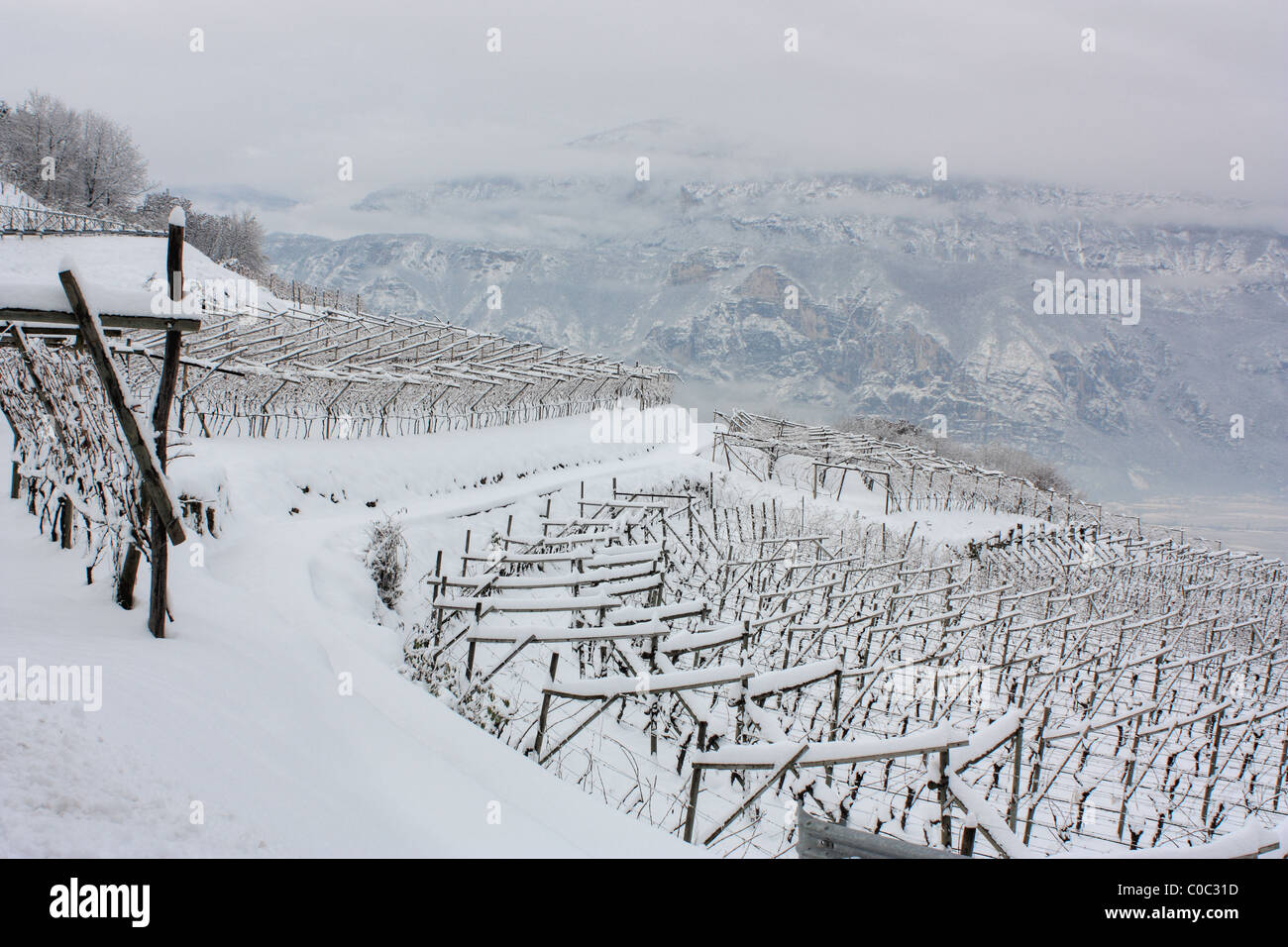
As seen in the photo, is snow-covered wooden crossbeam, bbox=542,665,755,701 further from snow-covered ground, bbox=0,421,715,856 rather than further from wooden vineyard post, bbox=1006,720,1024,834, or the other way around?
wooden vineyard post, bbox=1006,720,1024,834

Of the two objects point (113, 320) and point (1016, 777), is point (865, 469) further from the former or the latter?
point (113, 320)

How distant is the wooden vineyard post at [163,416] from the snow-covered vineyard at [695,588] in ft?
0.54

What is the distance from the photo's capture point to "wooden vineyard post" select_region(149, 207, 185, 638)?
4895 mm

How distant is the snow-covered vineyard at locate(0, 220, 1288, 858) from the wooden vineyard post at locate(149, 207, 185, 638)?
164 millimetres

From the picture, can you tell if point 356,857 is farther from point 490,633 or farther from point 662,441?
point 662,441

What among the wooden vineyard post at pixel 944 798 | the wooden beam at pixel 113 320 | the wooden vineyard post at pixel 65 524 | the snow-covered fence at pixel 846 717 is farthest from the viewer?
the wooden vineyard post at pixel 65 524

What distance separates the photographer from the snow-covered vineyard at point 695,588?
597 cm

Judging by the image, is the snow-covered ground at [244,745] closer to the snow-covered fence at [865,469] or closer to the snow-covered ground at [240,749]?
the snow-covered ground at [240,749]

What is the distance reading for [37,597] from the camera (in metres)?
5.46

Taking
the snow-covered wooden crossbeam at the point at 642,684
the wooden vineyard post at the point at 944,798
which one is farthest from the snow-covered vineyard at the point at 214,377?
the wooden vineyard post at the point at 944,798

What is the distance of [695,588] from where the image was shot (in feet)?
48.6

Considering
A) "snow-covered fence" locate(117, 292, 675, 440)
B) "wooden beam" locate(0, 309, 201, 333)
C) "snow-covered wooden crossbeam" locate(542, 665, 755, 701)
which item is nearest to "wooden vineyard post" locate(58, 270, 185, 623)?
"wooden beam" locate(0, 309, 201, 333)
